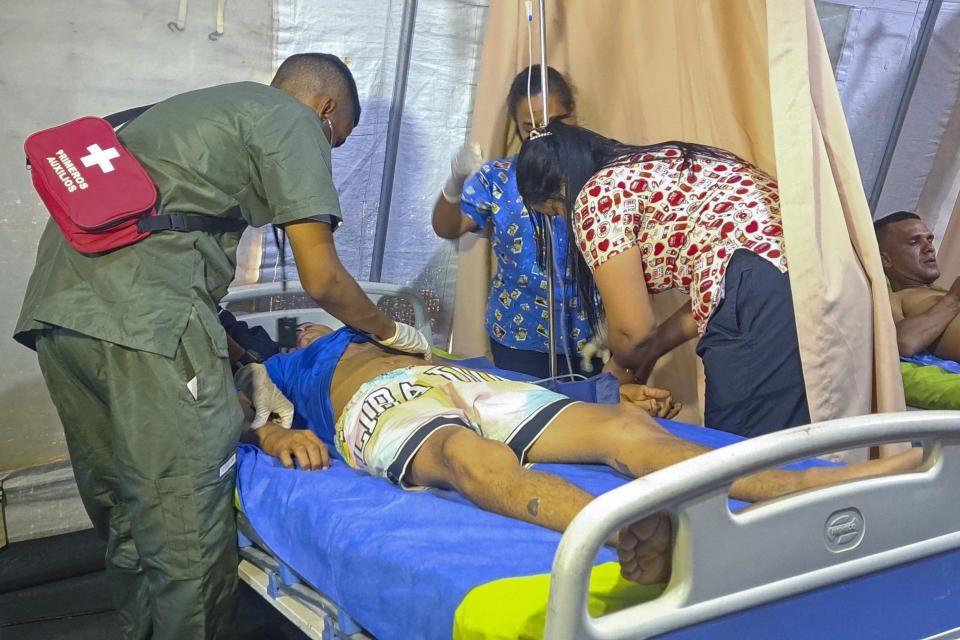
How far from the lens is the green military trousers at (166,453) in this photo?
1.67 meters

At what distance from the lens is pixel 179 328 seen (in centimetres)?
168

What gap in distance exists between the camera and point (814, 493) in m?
1.14

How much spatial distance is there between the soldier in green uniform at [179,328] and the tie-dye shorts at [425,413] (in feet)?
0.82

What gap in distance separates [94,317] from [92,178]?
10.7 inches

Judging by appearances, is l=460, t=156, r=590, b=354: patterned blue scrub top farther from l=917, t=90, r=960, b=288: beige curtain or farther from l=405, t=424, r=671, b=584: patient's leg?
l=917, t=90, r=960, b=288: beige curtain

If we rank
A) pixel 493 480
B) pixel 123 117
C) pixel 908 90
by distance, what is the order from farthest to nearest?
pixel 908 90
pixel 123 117
pixel 493 480

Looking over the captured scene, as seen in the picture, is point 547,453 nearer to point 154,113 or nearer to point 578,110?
point 154,113

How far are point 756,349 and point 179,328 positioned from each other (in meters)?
1.25

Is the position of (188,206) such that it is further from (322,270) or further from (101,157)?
(322,270)

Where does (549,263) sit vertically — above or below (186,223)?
below

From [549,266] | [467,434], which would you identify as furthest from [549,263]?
[467,434]

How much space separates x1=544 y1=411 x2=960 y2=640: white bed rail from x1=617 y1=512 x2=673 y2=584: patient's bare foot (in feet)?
0.05

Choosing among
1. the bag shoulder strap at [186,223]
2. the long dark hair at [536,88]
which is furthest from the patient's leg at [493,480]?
the long dark hair at [536,88]

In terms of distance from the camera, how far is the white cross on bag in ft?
5.52
